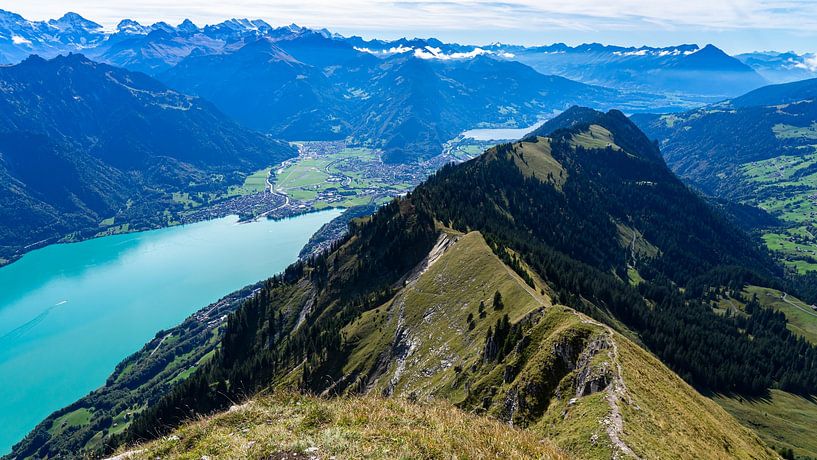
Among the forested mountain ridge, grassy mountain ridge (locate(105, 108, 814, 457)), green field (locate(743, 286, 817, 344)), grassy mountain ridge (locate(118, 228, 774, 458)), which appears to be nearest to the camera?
grassy mountain ridge (locate(118, 228, 774, 458))

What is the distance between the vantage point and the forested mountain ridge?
36.7m

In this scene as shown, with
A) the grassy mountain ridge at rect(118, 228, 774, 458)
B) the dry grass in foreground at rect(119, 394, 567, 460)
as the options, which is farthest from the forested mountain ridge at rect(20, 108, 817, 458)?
the dry grass in foreground at rect(119, 394, 567, 460)

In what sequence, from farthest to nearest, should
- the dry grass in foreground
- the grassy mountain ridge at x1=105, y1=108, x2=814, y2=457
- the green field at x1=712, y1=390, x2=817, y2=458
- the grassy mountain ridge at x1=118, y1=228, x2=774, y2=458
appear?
1. the green field at x1=712, y1=390, x2=817, y2=458
2. the grassy mountain ridge at x1=105, y1=108, x2=814, y2=457
3. the grassy mountain ridge at x1=118, y1=228, x2=774, y2=458
4. the dry grass in foreground

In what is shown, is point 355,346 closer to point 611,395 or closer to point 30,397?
point 611,395

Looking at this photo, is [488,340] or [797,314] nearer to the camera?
Answer: [488,340]

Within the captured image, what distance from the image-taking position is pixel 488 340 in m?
56.3

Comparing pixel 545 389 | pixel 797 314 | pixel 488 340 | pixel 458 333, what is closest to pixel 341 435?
pixel 545 389

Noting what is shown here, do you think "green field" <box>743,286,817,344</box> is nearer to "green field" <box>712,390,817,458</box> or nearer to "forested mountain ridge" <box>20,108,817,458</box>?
"forested mountain ridge" <box>20,108,817,458</box>

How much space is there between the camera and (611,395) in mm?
33156

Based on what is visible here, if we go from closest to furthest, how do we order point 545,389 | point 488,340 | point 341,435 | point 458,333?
point 341,435 → point 545,389 → point 488,340 → point 458,333

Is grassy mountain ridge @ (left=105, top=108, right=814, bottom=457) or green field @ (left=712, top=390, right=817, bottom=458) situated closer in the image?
grassy mountain ridge @ (left=105, top=108, right=814, bottom=457)

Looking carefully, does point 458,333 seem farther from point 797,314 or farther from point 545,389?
point 797,314

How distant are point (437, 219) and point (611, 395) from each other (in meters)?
108

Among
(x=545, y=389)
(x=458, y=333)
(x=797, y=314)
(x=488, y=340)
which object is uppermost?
(x=545, y=389)
